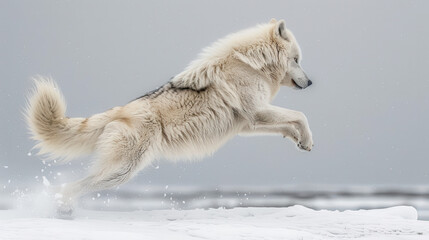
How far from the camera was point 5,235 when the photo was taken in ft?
13.1

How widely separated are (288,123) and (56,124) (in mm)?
2725

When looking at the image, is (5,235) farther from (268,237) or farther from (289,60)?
(289,60)

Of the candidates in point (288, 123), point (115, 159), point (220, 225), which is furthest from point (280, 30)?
point (220, 225)

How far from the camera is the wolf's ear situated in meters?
6.88

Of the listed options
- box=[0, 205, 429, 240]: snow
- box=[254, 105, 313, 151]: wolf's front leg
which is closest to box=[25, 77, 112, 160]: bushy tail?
box=[0, 205, 429, 240]: snow

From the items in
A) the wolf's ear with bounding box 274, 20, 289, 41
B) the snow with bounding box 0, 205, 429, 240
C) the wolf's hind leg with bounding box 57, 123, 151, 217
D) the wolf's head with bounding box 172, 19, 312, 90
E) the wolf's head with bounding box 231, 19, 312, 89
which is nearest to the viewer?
the snow with bounding box 0, 205, 429, 240

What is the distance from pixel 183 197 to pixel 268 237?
568 centimetres

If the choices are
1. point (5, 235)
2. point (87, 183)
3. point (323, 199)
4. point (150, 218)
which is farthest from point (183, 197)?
point (5, 235)

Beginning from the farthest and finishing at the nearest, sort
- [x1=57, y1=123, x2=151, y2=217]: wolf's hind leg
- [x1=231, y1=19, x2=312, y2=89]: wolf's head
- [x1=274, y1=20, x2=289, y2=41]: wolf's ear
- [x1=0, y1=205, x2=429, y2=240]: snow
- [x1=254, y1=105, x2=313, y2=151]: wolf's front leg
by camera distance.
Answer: [x1=274, y1=20, x2=289, y2=41]: wolf's ear
[x1=231, y1=19, x2=312, y2=89]: wolf's head
[x1=254, y1=105, x2=313, y2=151]: wolf's front leg
[x1=57, y1=123, x2=151, y2=217]: wolf's hind leg
[x1=0, y1=205, x2=429, y2=240]: snow

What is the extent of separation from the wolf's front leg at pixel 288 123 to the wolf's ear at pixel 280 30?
3.49ft

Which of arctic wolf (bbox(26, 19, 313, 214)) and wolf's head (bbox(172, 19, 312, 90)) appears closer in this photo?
arctic wolf (bbox(26, 19, 313, 214))

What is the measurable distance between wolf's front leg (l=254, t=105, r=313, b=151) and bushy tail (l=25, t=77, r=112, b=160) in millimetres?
1810

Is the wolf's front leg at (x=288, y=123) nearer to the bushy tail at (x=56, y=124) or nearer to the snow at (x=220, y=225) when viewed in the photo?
the snow at (x=220, y=225)

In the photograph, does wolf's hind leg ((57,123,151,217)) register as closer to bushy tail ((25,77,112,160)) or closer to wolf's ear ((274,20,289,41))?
bushy tail ((25,77,112,160))
